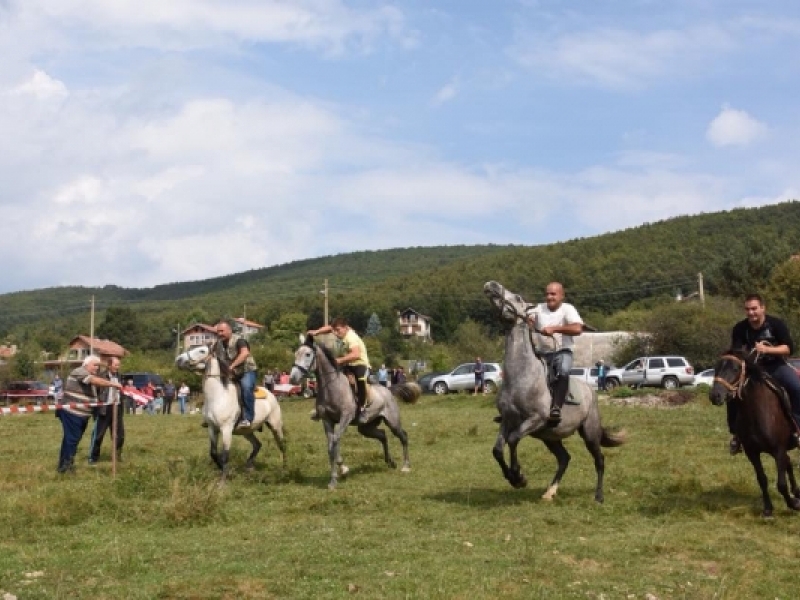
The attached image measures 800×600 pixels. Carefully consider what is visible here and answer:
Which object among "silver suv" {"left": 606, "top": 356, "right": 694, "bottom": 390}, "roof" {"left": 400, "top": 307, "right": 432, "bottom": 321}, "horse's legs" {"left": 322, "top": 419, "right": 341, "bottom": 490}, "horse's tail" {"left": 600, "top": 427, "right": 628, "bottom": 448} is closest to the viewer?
"horse's tail" {"left": 600, "top": 427, "right": 628, "bottom": 448}

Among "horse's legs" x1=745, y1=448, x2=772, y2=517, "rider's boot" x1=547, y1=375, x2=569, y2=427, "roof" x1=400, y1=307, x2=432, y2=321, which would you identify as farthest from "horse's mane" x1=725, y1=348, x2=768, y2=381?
"roof" x1=400, y1=307, x2=432, y2=321

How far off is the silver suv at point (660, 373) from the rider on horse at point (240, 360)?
34.6 meters

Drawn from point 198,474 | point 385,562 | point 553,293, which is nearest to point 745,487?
point 553,293

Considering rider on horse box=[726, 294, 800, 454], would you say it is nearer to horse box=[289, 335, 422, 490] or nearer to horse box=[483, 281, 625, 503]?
horse box=[483, 281, 625, 503]

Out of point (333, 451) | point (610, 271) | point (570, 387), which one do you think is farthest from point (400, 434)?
point (610, 271)

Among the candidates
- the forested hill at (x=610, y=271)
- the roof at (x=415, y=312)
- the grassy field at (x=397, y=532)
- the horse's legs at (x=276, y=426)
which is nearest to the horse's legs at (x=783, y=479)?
the grassy field at (x=397, y=532)

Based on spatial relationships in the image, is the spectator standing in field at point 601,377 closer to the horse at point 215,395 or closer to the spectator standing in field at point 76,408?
the spectator standing in field at point 76,408

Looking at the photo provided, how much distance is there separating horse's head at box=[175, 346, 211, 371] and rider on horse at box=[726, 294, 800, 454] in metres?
7.89

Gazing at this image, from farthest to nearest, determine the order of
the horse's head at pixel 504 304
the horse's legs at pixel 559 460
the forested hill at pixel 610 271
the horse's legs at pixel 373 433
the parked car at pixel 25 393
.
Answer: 1. the forested hill at pixel 610 271
2. the parked car at pixel 25 393
3. the horse's legs at pixel 373 433
4. the horse's legs at pixel 559 460
5. the horse's head at pixel 504 304

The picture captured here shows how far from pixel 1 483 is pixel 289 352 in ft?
188

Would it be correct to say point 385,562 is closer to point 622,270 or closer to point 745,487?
point 745,487

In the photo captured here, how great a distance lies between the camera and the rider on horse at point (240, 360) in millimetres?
15203

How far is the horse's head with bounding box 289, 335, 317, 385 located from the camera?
14668 mm

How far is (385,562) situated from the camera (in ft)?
28.6
